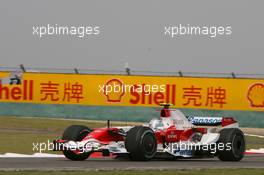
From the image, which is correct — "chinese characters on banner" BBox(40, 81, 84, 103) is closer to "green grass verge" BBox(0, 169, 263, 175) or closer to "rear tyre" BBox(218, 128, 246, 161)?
"rear tyre" BBox(218, 128, 246, 161)

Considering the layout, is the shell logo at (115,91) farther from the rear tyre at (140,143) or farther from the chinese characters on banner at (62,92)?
the rear tyre at (140,143)

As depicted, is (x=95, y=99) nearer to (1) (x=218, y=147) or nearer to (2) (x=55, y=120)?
(2) (x=55, y=120)

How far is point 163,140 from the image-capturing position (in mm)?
19781

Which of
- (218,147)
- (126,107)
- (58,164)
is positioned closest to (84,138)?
(58,164)

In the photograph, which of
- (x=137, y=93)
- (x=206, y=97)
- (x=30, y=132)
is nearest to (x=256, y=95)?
(x=206, y=97)

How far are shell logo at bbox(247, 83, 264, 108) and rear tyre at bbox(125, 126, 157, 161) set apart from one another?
50.4 ft

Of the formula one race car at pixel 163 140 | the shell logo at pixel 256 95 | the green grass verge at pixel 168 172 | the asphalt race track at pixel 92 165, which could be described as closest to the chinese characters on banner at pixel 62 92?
the shell logo at pixel 256 95

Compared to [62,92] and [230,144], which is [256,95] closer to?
[62,92]

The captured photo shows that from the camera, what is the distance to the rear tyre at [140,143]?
18.5 metres

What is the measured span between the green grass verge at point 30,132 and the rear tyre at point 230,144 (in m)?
5.52

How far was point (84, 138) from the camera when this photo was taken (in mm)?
19312

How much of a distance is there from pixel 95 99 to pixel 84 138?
15.5 meters

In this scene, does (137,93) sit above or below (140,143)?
above

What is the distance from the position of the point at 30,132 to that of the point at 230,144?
12.1 m
